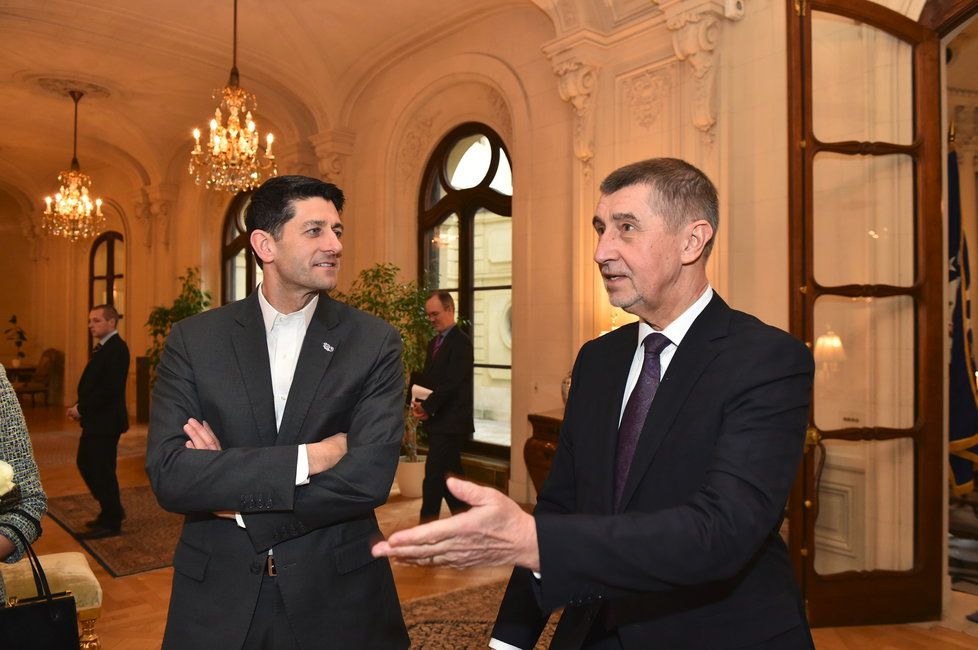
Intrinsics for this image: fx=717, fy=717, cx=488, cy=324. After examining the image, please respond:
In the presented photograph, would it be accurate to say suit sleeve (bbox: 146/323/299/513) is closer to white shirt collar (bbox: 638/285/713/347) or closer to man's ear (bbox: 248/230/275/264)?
man's ear (bbox: 248/230/275/264)

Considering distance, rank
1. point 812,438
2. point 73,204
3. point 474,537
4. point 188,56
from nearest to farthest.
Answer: point 474,537 → point 812,438 → point 188,56 → point 73,204

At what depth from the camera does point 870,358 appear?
4.18 metres

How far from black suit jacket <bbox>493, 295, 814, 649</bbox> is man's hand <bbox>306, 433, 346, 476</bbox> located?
0.64m

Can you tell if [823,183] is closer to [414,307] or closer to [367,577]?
[367,577]

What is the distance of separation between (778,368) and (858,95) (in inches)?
137

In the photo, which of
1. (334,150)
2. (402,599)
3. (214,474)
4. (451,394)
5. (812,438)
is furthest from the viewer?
(334,150)

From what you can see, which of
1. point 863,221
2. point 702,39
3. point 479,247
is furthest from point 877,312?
point 479,247

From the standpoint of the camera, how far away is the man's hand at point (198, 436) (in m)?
1.98

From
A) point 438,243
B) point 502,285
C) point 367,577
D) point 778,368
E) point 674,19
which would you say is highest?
point 674,19

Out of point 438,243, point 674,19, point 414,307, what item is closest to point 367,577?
point 674,19

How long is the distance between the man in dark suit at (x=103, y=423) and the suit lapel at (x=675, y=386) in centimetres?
542

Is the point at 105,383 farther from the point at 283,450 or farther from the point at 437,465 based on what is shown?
the point at 283,450

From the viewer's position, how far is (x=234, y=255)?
41.8 ft

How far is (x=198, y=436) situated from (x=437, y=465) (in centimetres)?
388
